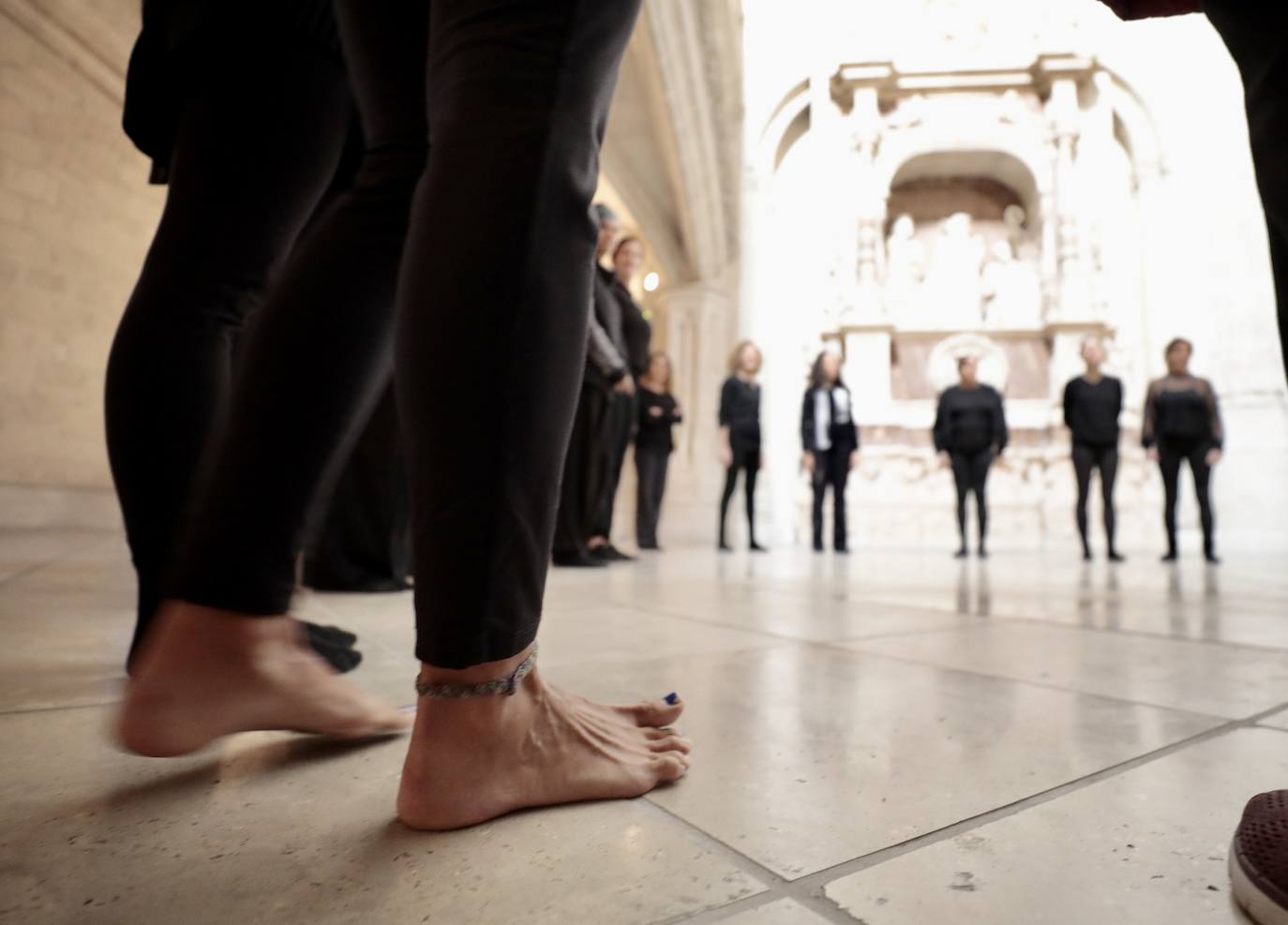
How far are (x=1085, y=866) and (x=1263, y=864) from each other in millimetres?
86

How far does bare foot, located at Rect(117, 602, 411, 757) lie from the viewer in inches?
22.8

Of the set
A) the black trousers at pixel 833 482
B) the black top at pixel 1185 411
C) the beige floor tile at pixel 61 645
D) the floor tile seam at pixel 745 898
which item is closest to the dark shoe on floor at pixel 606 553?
the beige floor tile at pixel 61 645

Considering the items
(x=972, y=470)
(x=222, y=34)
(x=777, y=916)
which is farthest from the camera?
(x=972, y=470)

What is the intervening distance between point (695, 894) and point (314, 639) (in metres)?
0.79

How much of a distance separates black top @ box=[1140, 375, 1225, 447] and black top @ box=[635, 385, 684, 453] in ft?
9.80

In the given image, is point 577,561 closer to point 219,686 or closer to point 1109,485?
point 219,686

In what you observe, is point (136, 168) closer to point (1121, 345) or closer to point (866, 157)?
point (866, 157)

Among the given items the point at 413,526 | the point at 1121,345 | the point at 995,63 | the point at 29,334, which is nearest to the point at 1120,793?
the point at 413,526

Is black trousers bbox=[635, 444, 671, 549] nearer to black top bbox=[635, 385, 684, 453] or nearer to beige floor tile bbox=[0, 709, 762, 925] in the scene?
black top bbox=[635, 385, 684, 453]

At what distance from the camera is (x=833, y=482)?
18.5ft

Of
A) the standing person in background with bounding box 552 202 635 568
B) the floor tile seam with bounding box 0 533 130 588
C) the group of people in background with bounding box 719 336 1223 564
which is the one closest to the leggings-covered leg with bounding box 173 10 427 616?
the floor tile seam with bounding box 0 533 130 588

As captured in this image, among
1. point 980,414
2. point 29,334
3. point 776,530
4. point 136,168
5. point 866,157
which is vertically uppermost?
point 866,157

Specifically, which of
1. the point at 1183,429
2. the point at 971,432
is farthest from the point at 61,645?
the point at 1183,429

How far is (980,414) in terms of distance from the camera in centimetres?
532
